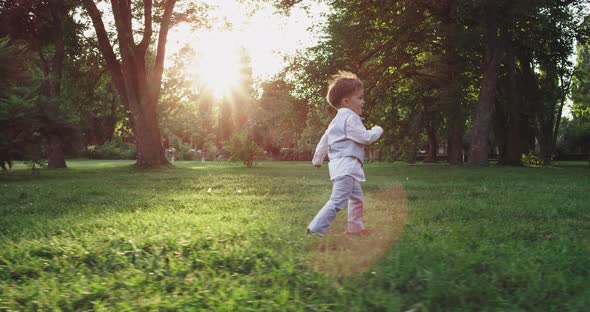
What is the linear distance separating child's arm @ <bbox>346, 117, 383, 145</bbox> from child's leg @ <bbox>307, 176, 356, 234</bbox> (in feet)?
1.43

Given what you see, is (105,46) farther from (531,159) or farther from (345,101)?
(531,159)

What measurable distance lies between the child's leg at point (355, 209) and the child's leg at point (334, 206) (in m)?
0.09

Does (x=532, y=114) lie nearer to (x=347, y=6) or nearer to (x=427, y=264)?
(x=347, y=6)

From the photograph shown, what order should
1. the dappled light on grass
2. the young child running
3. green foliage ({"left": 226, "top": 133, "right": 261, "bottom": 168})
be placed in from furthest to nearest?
green foliage ({"left": 226, "top": 133, "right": 261, "bottom": 168}) < the young child running < the dappled light on grass

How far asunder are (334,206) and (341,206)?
94 mm

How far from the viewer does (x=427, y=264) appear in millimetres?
4082

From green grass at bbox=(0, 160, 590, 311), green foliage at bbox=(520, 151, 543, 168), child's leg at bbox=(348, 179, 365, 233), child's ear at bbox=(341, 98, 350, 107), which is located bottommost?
green grass at bbox=(0, 160, 590, 311)

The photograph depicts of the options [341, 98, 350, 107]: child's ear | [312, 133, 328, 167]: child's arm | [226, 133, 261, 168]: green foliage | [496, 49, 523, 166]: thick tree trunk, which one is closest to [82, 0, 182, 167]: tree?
[226, 133, 261, 168]: green foliage

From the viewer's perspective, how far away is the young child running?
5.53m

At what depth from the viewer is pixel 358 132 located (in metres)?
5.54

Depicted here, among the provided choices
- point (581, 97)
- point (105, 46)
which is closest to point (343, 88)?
point (105, 46)

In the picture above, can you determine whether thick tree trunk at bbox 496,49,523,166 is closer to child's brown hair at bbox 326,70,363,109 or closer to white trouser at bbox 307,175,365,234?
Answer: child's brown hair at bbox 326,70,363,109

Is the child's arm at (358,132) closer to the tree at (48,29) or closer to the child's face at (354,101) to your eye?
the child's face at (354,101)

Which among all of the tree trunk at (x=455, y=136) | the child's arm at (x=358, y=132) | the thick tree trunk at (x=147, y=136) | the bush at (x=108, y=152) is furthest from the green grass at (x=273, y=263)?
the bush at (x=108, y=152)
